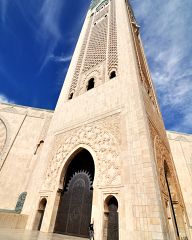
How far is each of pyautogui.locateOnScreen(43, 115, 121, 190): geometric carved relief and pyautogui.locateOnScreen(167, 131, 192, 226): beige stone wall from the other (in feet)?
21.3

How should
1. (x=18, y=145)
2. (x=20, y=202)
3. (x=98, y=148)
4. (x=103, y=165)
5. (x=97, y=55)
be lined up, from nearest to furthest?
(x=103, y=165)
(x=98, y=148)
(x=20, y=202)
(x=97, y=55)
(x=18, y=145)

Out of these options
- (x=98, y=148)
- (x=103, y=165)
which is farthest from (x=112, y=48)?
(x=103, y=165)

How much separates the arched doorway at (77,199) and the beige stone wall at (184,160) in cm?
617

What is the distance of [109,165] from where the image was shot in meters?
3.71

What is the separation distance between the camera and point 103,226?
3.17 meters

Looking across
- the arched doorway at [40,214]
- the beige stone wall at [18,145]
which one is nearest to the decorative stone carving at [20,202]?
the beige stone wall at [18,145]

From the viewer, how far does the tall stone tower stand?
2.99 m

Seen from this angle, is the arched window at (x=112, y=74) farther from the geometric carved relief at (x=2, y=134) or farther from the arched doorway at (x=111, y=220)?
the geometric carved relief at (x=2, y=134)

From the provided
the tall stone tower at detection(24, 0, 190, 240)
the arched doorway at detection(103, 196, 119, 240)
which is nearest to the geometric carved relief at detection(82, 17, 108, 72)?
the tall stone tower at detection(24, 0, 190, 240)

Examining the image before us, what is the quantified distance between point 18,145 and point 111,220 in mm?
7209

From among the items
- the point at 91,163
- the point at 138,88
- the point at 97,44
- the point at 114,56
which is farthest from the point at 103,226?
the point at 97,44

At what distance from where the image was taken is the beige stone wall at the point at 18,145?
7535 millimetres

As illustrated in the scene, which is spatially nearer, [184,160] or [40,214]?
[40,214]

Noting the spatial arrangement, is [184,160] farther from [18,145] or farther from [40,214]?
[18,145]
